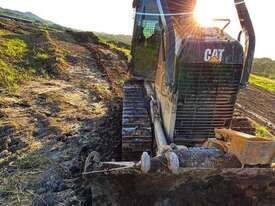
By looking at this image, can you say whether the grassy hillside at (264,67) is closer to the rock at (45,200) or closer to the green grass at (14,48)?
the green grass at (14,48)

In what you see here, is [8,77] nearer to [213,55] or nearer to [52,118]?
[52,118]

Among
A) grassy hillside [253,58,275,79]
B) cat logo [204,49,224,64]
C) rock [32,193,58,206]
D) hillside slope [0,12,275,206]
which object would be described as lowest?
grassy hillside [253,58,275,79]

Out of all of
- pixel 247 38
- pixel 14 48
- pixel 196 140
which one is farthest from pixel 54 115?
pixel 14 48

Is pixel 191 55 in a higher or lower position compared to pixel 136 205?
higher

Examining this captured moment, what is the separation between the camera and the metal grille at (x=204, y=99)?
6.12m

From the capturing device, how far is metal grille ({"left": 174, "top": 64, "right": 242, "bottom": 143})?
20.1 ft

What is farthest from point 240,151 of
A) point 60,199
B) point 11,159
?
point 11,159

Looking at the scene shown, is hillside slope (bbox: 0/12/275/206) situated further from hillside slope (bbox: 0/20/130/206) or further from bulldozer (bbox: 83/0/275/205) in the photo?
bulldozer (bbox: 83/0/275/205)

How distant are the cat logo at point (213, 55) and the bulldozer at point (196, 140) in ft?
0.04

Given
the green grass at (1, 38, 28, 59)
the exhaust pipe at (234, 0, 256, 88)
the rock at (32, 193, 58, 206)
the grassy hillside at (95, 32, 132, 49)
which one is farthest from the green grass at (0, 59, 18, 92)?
the grassy hillside at (95, 32, 132, 49)

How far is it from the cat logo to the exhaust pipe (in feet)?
1.71

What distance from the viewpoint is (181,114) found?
6383mm

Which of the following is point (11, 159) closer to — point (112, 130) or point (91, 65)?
point (112, 130)

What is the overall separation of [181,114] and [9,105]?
6383 millimetres
